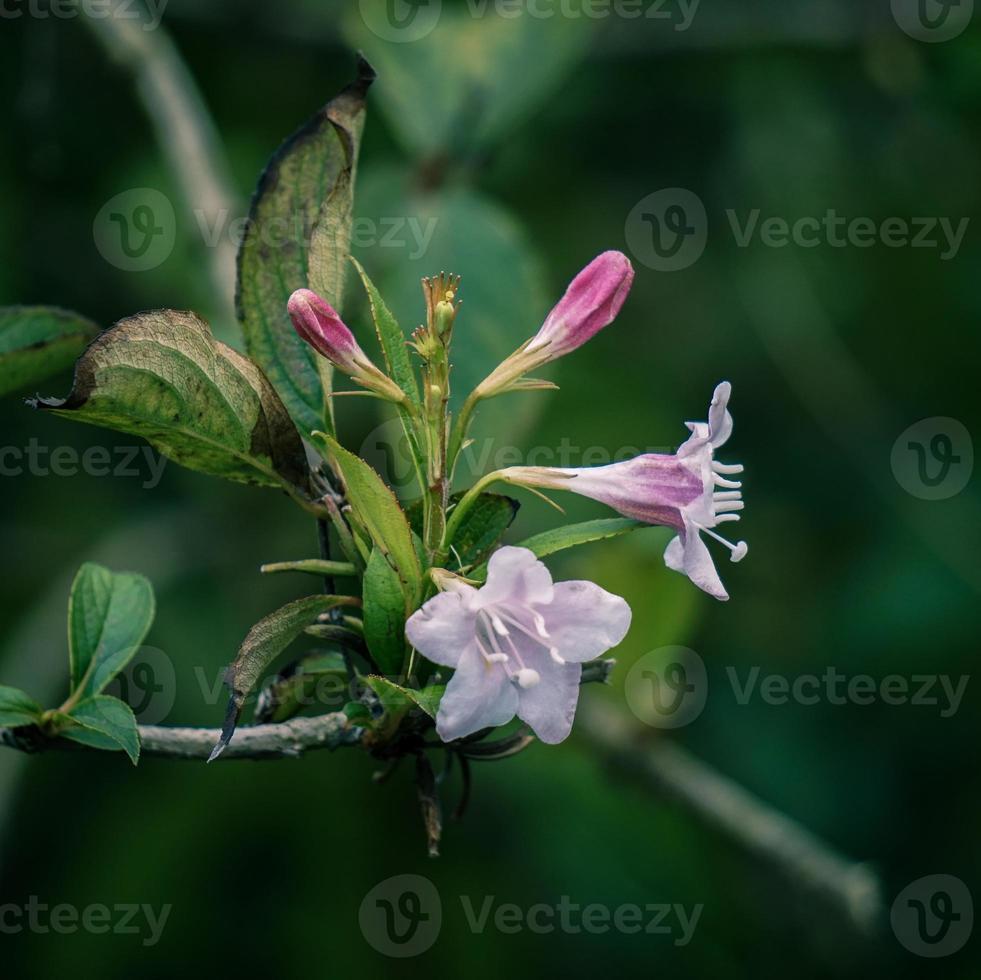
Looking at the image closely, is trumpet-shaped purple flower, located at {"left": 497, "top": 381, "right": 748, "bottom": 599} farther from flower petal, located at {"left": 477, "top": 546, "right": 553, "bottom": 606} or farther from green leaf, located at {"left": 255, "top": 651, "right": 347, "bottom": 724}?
green leaf, located at {"left": 255, "top": 651, "right": 347, "bottom": 724}

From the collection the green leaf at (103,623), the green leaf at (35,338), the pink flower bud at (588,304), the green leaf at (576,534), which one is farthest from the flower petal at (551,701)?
the green leaf at (35,338)

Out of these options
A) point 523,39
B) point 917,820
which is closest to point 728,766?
point 917,820

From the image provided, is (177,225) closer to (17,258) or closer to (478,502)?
(17,258)

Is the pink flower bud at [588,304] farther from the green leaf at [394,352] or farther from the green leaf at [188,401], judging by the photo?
the green leaf at [188,401]

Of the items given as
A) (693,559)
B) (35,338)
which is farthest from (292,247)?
(693,559)

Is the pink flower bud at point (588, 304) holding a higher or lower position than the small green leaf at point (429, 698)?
higher

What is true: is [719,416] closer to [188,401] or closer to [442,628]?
[442,628]
